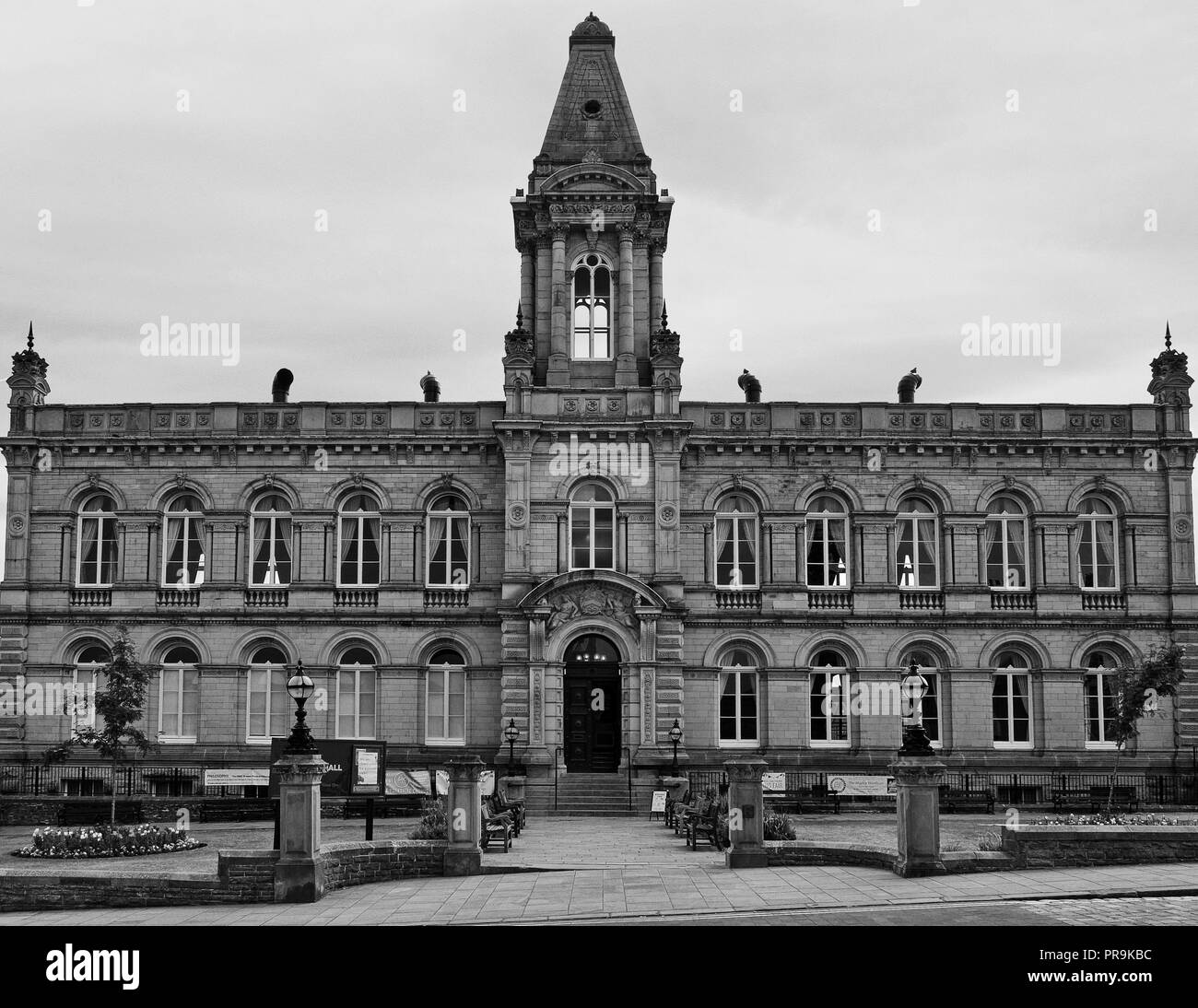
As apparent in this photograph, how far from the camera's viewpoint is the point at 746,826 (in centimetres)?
2480

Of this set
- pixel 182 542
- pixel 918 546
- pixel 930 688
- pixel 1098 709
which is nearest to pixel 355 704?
pixel 182 542

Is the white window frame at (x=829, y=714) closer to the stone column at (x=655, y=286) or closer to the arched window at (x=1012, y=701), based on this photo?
the arched window at (x=1012, y=701)

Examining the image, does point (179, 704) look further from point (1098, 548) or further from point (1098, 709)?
point (1098, 548)

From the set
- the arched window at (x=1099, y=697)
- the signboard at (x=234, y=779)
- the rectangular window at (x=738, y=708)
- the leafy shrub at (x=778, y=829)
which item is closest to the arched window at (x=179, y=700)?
the signboard at (x=234, y=779)

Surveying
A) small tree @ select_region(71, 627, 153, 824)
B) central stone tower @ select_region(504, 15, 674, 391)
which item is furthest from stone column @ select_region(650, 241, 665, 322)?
small tree @ select_region(71, 627, 153, 824)

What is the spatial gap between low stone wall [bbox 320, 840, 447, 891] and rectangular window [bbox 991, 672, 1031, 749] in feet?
72.6

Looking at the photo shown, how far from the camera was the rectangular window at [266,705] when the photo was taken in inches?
1647

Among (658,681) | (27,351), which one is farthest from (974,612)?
(27,351)

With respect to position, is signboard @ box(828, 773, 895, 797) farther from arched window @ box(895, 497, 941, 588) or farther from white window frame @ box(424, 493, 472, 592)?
white window frame @ box(424, 493, 472, 592)

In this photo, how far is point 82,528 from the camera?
142ft

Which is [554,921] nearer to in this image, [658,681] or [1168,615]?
[658,681]

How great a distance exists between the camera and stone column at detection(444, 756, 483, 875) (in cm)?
2461

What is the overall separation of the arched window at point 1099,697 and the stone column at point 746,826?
2023 cm

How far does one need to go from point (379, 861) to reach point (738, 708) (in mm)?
19375
